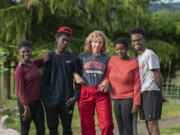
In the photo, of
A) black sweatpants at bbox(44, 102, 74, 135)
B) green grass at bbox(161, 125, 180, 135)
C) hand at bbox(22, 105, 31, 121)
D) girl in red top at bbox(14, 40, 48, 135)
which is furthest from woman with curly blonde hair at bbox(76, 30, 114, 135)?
green grass at bbox(161, 125, 180, 135)

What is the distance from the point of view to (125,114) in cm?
378

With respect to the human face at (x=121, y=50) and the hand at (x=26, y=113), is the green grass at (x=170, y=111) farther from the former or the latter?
the hand at (x=26, y=113)

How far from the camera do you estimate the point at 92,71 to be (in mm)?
3902

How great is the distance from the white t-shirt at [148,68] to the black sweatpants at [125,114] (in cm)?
29

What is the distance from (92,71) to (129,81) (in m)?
0.55

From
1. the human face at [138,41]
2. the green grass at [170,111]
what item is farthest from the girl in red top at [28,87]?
the green grass at [170,111]

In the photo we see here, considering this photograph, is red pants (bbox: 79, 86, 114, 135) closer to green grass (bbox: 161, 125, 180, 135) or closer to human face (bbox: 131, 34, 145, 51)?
human face (bbox: 131, 34, 145, 51)

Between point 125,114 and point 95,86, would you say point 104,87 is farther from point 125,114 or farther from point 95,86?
point 125,114

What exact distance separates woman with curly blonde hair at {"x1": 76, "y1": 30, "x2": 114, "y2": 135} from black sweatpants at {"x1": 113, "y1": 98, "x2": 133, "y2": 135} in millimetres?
161

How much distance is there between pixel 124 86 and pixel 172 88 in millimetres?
8702

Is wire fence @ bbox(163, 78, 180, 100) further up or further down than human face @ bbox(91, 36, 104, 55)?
further down

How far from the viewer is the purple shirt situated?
357 centimetres

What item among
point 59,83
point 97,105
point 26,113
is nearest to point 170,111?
point 97,105

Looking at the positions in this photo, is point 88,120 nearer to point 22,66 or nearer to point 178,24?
point 22,66
